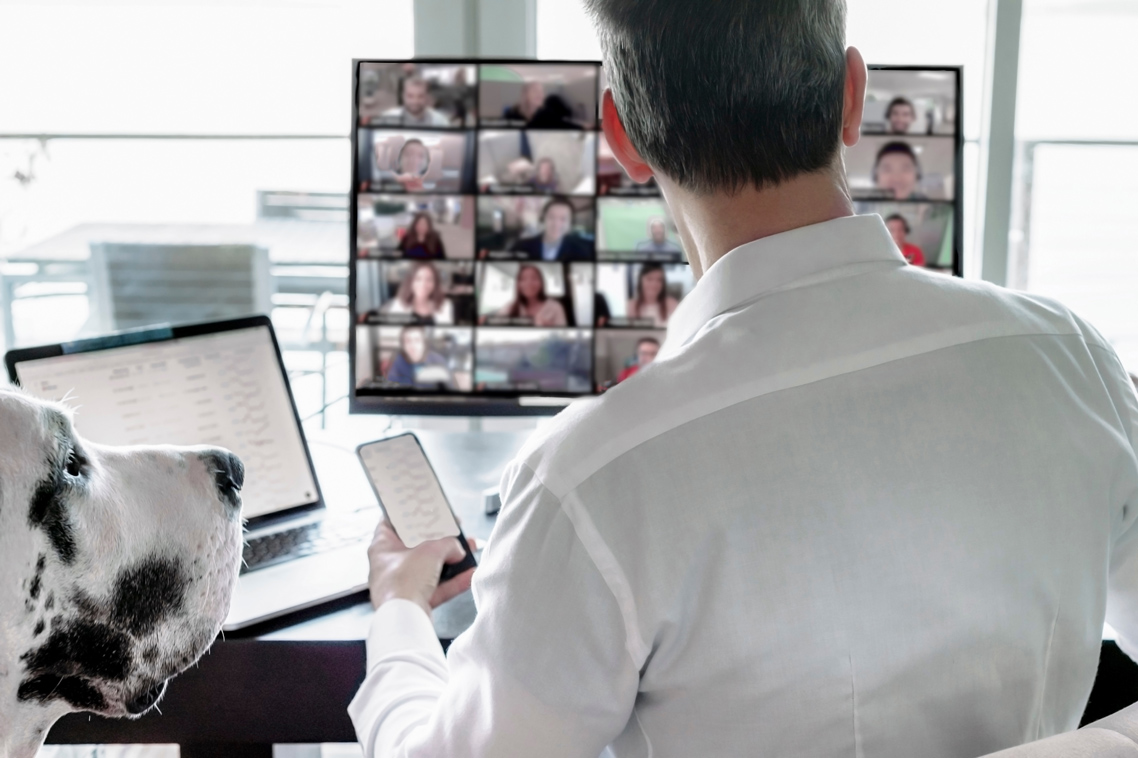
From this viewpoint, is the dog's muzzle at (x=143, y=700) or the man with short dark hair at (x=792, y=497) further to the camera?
the dog's muzzle at (x=143, y=700)

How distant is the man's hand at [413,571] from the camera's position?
37.4 inches

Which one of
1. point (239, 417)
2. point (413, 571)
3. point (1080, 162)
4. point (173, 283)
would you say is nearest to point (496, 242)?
point (239, 417)

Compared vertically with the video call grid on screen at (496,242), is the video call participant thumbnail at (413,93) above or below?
above

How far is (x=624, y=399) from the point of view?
59cm

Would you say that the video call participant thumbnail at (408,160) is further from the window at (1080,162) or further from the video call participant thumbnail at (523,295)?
the window at (1080,162)

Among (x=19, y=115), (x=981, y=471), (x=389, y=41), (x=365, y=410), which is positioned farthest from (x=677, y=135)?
(x=19, y=115)

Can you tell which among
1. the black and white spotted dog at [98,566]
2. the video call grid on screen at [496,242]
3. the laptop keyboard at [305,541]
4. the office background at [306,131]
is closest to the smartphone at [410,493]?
the laptop keyboard at [305,541]

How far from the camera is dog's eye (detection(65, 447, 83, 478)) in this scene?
0.72 m

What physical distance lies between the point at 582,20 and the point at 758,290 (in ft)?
4.99

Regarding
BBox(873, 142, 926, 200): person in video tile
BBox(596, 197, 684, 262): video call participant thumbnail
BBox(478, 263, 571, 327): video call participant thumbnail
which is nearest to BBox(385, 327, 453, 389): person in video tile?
BBox(478, 263, 571, 327): video call participant thumbnail

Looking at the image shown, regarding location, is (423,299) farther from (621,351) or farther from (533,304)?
(621,351)

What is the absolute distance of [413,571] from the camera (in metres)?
0.97

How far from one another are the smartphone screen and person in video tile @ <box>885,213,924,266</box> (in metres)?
0.90

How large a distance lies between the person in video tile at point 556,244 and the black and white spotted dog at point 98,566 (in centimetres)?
70
